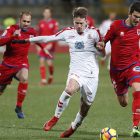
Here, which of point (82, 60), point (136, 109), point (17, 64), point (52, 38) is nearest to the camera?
point (136, 109)

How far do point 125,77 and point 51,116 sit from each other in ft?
6.71

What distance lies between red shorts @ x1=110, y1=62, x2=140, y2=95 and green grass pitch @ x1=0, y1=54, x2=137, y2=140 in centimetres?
73

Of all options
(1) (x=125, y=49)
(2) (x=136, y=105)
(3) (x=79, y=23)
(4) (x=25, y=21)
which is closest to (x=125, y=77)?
(1) (x=125, y=49)

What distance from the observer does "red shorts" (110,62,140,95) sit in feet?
17.9

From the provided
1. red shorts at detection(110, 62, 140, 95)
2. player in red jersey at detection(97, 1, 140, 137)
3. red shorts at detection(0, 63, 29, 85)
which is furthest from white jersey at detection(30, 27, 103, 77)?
red shorts at detection(0, 63, 29, 85)

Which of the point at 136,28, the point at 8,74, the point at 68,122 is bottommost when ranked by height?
the point at 68,122

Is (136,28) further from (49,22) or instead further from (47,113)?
(49,22)

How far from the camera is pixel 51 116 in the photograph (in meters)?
6.95

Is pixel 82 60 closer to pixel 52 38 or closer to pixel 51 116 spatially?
pixel 52 38

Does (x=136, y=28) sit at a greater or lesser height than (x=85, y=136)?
greater

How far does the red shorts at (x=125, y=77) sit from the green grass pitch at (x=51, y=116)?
2.38 feet

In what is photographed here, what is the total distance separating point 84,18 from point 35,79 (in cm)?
748

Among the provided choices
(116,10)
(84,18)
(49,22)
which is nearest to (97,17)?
(116,10)

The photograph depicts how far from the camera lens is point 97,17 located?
2361 cm
